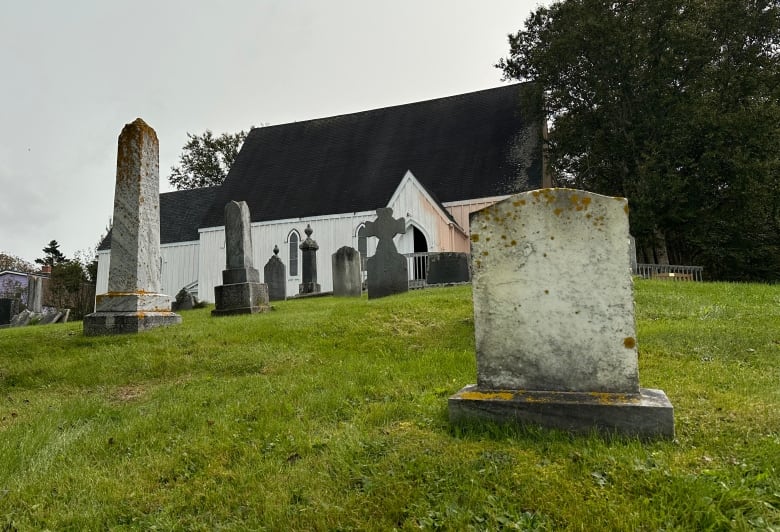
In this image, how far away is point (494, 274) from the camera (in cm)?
392

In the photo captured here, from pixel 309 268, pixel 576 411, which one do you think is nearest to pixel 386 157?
pixel 309 268

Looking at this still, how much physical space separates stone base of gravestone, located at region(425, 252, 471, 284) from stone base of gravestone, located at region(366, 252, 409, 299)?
2.19m

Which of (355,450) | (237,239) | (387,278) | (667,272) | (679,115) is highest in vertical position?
(679,115)

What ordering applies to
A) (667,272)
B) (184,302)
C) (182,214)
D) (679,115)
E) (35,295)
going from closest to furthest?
(184,302)
(667,272)
(679,115)
(35,295)
(182,214)

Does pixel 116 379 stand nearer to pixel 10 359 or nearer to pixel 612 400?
pixel 10 359

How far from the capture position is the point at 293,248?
2492 centimetres

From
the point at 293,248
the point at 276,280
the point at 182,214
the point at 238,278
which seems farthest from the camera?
the point at 182,214

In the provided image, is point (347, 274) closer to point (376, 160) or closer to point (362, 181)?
point (362, 181)

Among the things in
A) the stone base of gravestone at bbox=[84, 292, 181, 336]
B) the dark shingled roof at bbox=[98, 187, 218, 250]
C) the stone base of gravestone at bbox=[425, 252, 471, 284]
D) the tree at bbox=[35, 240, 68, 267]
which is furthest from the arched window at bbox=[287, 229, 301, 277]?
the tree at bbox=[35, 240, 68, 267]

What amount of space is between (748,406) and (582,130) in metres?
19.2

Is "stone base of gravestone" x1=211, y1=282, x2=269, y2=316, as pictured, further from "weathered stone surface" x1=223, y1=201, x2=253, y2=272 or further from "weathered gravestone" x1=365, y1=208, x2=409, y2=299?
"weathered gravestone" x1=365, y1=208, x2=409, y2=299

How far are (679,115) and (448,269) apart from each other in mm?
11858

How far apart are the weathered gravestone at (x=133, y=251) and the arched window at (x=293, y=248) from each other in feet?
50.6

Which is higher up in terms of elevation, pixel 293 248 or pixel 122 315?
pixel 293 248
